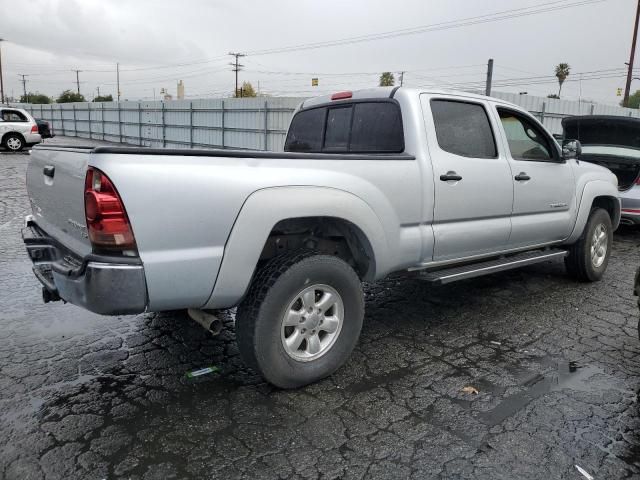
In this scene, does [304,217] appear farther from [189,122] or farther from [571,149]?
[189,122]

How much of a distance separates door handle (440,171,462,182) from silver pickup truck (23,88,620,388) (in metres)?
0.02

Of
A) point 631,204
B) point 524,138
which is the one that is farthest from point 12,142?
point 631,204

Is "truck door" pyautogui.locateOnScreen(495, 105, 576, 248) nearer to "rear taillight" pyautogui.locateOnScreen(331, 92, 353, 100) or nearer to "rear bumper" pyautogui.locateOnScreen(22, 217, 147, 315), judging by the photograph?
"rear taillight" pyautogui.locateOnScreen(331, 92, 353, 100)

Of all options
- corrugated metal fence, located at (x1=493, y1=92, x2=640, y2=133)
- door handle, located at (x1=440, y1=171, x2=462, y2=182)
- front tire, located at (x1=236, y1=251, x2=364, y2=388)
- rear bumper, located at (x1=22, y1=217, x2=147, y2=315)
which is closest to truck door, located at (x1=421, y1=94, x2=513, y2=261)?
door handle, located at (x1=440, y1=171, x2=462, y2=182)

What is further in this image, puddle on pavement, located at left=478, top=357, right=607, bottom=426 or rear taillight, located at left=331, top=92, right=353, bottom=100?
rear taillight, located at left=331, top=92, right=353, bottom=100

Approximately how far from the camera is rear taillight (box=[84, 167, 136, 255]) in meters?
2.52

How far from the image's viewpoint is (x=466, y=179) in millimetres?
4031

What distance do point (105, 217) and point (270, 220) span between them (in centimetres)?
87

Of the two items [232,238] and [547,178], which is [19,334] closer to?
[232,238]

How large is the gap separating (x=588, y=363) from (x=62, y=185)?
374cm

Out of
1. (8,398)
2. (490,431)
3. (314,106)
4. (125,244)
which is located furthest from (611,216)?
(8,398)

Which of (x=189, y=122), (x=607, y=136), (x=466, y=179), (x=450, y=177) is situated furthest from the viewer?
(x=189, y=122)

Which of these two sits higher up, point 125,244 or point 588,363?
point 125,244

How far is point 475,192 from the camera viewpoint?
4121 mm
